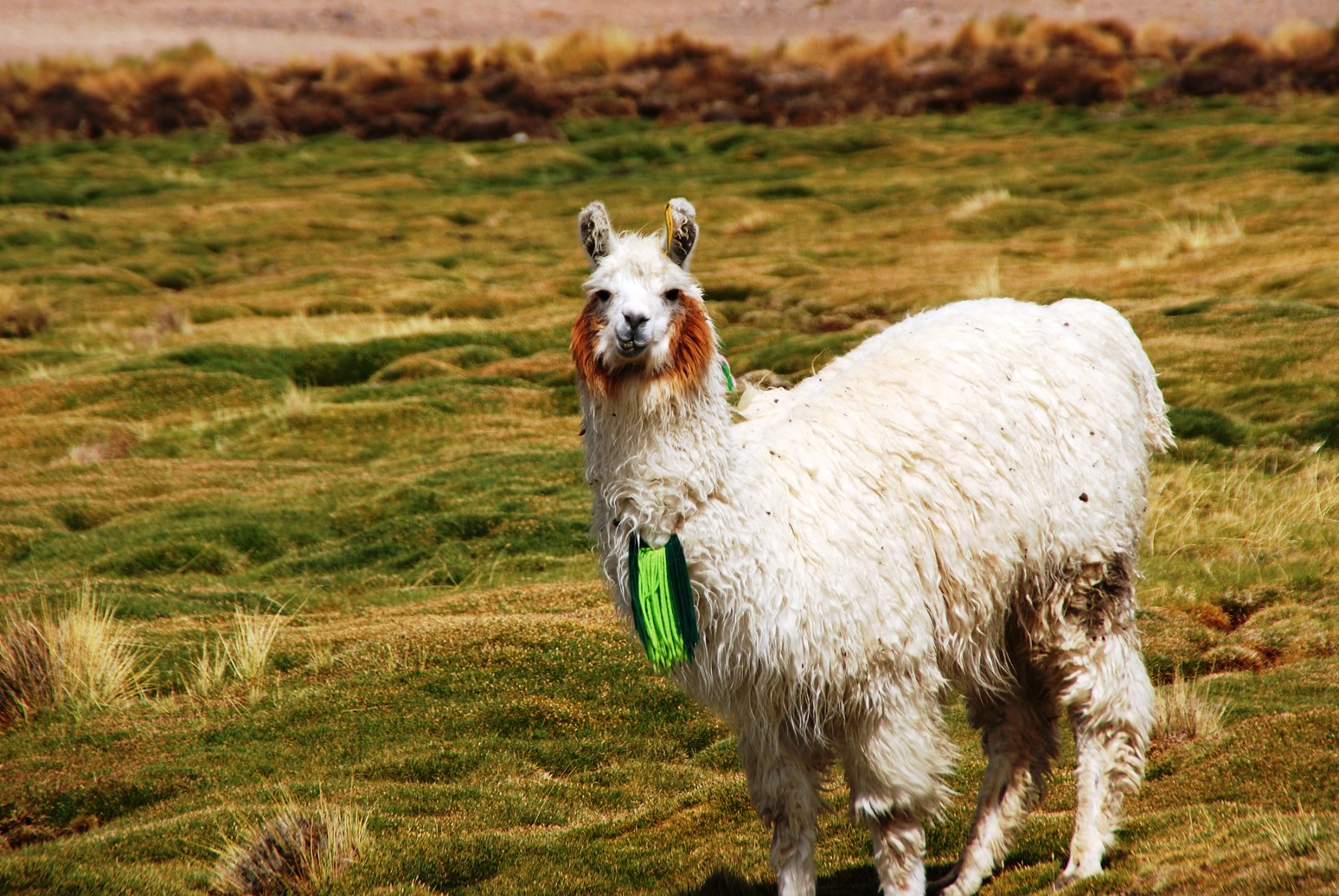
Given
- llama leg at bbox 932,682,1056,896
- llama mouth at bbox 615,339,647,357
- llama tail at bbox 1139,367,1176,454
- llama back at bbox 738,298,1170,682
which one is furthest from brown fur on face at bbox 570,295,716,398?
llama tail at bbox 1139,367,1176,454

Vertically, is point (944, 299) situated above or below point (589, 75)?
below

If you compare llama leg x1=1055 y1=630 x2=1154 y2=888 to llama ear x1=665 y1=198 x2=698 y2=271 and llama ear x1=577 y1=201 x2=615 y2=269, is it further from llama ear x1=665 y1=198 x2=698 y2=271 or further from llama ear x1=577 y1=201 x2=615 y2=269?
llama ear x1=577 y1=201 x2=615 y2=269

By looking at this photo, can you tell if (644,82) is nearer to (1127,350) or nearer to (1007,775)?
(1127,350)

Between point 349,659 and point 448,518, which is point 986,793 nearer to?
point 349,659

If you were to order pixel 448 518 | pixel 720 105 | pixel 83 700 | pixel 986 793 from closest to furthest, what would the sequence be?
pixel 986 793, pixel 83 700, pixel 448 518, pixel 720 105

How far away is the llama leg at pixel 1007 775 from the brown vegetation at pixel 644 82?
52.7 meters

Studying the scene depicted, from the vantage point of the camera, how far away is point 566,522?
1425 centimetres

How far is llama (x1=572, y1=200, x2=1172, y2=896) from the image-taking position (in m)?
5.24

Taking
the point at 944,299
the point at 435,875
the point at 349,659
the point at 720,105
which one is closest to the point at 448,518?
the point at 349,659

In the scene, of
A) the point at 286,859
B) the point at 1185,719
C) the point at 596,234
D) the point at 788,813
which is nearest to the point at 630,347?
the point at 596,234

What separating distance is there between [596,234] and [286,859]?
12.5ft

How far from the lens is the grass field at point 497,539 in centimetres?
714

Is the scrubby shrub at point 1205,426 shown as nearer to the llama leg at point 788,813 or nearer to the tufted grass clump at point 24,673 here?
the llama leg at point 788,813

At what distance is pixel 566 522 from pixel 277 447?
21.3 feet
